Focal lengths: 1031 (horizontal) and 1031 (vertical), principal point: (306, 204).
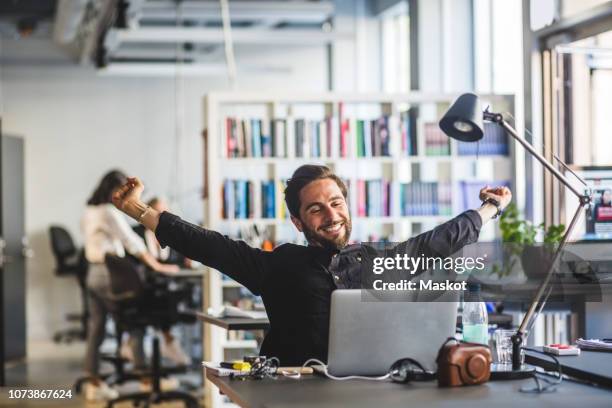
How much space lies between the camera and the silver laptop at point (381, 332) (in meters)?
2.92

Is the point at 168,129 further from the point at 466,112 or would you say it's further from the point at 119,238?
the point at 466,112

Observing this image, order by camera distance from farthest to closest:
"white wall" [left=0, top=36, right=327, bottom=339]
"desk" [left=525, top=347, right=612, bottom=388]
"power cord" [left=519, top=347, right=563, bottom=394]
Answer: "white wall" [left=0, top=36, right=327, bottom=339]
"desk" [left=525, top=347, right=612, bottom=388]
"power cord" [left=519, top=347, right=563, bottom=394]

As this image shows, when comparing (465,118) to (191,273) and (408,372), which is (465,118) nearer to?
(408,372)

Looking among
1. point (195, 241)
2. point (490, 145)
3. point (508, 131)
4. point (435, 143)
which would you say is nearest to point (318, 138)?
point (435, 143)

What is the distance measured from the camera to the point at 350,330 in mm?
2916

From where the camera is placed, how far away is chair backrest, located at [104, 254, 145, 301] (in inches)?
291

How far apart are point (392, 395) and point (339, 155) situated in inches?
186

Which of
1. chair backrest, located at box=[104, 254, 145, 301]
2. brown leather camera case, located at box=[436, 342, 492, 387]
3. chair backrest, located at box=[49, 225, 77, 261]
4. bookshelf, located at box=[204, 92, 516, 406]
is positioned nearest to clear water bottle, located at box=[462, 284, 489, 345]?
brown leather camera case, located at box=[436, 342, 492, 387]

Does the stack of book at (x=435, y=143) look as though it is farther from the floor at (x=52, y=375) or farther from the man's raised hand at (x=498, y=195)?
the man's raised hand at (x=498, y=195)

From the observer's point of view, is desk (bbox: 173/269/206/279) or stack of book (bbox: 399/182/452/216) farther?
desk (bbox: 173/269/206/279)

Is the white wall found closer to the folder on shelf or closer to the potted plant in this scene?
the potted plant

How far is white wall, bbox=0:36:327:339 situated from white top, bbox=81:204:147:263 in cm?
561

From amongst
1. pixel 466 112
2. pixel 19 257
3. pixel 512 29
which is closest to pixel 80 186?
pixel 19 257

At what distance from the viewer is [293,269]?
345cm
